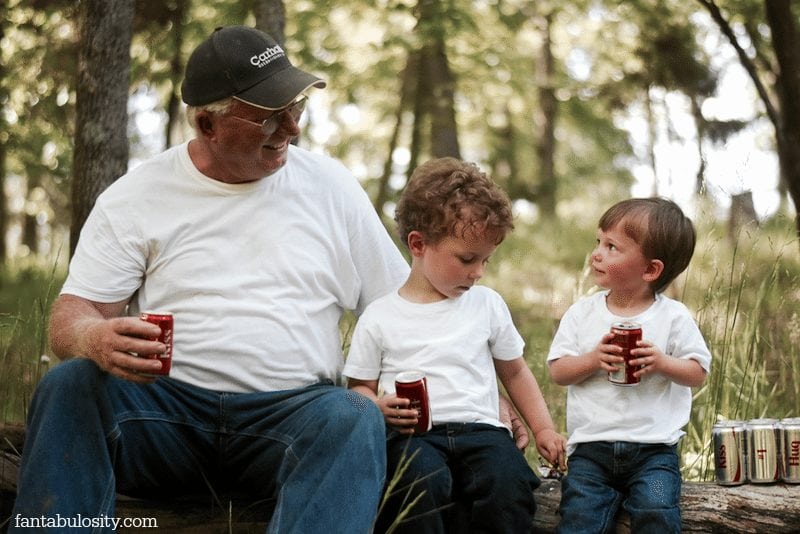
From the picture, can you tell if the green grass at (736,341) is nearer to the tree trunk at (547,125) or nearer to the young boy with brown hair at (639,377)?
the young boy with brown hair at (639,377)

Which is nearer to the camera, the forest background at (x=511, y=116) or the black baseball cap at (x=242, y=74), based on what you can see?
the black baseball cap at (x=242, y=74)

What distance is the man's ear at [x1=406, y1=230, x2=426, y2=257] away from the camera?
10.8 feet

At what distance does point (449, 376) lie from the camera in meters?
3.16

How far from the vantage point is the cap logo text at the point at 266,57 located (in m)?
3.20

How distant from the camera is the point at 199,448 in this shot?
10.0 feet

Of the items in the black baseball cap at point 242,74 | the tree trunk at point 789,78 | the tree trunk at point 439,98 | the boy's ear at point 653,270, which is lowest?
the boy's ear at point 653,270

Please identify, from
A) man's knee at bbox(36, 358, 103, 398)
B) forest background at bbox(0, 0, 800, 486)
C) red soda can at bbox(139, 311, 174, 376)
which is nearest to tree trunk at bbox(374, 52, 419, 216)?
forest background at bbox(0, 0, 800, 486)

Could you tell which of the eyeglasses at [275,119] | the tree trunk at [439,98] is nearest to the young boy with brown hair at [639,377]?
the eyeglasses at [275,119]

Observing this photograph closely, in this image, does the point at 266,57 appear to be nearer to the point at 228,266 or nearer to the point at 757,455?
the point at 228,266

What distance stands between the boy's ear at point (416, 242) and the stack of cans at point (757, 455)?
116cm

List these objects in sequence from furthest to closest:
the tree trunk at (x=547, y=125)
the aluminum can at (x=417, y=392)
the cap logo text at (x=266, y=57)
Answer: the tree trunk at (x=547, y=125), the cap logo text at (x=266, y=57), the aluminum can at (x=417, y=392)

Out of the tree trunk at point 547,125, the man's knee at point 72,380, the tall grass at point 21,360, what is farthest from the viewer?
the tree trunk at point 547,125

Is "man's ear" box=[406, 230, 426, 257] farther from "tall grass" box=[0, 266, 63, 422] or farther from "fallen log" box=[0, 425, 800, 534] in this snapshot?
"tall grass" box=[0, 266, 63, 422]

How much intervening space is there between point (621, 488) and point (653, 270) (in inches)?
27.9
